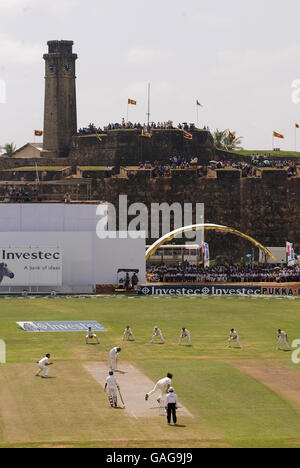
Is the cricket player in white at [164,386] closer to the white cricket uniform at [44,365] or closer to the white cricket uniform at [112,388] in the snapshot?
the white cricket uniform at [112,388]

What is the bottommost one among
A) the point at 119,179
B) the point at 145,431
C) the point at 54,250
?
the point at 145,431

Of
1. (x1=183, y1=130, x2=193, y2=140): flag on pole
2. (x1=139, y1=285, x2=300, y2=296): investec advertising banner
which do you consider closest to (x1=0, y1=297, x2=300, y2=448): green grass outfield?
(x1=139, y1=285, x2=300, y2=296): investec advertising banner

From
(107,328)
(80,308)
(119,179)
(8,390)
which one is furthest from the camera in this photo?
(119,179)

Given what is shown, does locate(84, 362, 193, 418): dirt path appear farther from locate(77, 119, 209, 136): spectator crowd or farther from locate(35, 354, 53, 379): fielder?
locate(77, 119, 209, 136): spectator crowd

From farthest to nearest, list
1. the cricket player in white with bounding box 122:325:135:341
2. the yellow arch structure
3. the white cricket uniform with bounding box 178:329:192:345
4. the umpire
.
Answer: the yellow arch structure → the cricket player in white with bounding box 122:325:135:341 → the white cricket uniform with bounding box 178:329:192:345 → the umpire

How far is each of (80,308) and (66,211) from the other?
13983 millimetres

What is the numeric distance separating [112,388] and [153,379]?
5516 mm

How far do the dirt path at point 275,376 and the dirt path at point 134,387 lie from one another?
4.52m

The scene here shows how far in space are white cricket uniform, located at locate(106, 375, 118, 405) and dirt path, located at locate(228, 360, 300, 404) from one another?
659cm

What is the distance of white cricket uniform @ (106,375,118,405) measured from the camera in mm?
32656

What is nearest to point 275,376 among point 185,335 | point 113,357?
point 113,357

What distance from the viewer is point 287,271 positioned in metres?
78.8

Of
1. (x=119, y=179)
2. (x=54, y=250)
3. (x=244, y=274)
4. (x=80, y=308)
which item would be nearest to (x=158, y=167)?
(x=119, y=179)
